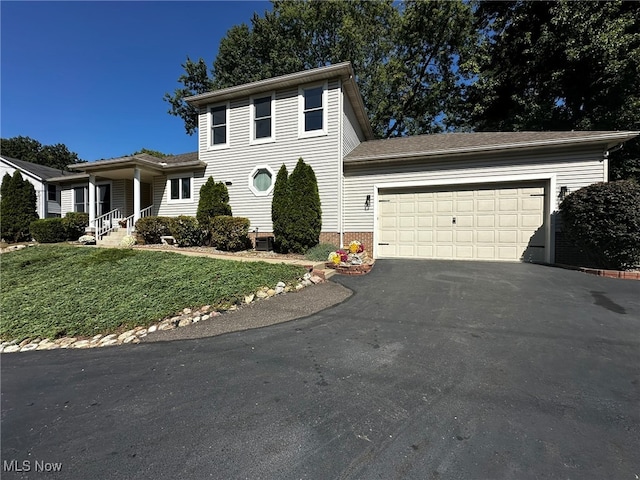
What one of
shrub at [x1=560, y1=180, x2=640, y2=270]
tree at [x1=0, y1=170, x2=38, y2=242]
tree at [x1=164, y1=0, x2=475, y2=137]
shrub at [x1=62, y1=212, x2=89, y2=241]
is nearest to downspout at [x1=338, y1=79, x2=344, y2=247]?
shrub at [x1=560, y1=180, x2=640, y2=270]

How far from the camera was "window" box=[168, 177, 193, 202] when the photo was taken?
12.2 meters

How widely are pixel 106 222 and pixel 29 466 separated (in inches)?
565

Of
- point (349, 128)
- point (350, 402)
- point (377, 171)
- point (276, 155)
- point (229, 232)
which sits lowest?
point (350, 402)

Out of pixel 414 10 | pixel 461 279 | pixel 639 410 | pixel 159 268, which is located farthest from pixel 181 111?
pixel 639 410

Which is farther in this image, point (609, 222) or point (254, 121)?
point (254, 121)

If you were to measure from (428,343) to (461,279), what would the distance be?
3.44 metres

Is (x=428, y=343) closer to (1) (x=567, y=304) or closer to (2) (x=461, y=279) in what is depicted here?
(1) (x=567, y=304)

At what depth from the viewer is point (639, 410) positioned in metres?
2.17

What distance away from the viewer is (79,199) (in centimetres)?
1614

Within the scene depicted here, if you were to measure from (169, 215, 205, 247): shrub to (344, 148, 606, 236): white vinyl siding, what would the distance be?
18.1 ft

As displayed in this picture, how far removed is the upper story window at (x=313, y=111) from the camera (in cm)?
1004

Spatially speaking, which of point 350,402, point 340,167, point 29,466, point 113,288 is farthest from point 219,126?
point 350,402

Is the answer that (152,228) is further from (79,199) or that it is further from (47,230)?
(79,199)

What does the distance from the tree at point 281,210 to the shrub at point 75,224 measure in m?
11.0
